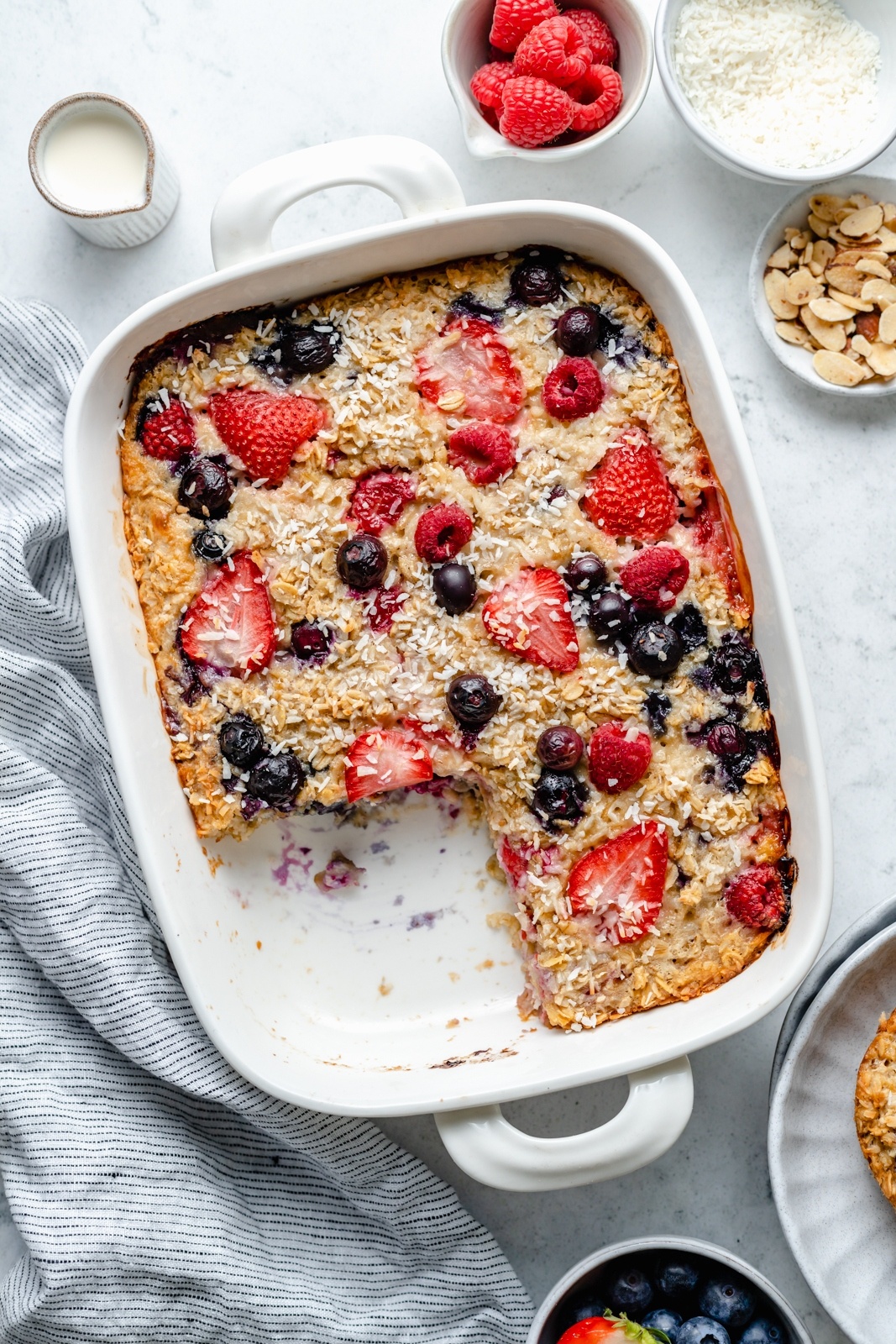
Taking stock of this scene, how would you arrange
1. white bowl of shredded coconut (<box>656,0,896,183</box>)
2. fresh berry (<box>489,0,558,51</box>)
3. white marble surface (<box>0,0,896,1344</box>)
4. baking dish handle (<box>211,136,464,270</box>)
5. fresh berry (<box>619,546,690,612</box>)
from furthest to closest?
white marble surface (<box>0,0,896,1344</box>) → white bowl of shredded coconut (<box>656,0,896,183</box>) → fresh berry (<box>489,0,558,51</box>) → fresh berry (<box>619,546,690,612</box>) → baking dish handle (<box>211,136,464,270</box>)

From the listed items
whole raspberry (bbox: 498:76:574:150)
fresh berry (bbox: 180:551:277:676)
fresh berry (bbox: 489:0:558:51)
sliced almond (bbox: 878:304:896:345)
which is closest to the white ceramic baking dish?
fresh berry (bbox: 180:551:277:676)

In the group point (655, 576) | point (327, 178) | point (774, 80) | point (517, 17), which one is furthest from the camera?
point (774, 80)

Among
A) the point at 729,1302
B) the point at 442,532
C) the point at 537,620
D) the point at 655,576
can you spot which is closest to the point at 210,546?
the point at 442,532

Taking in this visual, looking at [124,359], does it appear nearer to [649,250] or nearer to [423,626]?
[423,626]

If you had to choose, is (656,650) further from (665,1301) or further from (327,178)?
(665,1301)

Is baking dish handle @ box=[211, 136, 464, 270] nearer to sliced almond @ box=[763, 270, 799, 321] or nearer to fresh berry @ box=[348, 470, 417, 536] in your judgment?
fresh berry @ box=[348, 470, 417, 536]

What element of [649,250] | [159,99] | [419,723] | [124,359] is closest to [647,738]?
[419,723]

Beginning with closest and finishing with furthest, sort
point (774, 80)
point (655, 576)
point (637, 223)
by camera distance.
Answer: point (655, 576) → point (774, 80) → point (637, 223)
